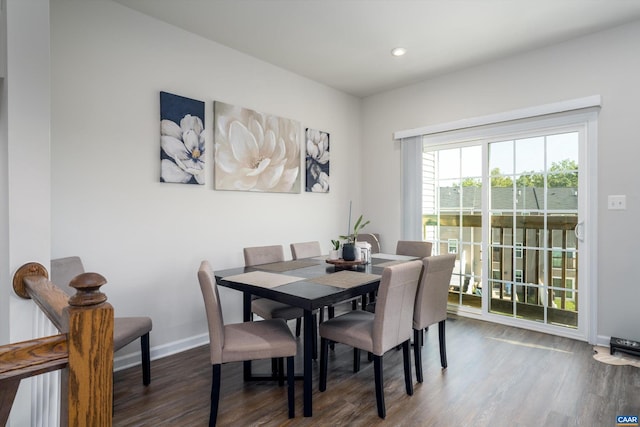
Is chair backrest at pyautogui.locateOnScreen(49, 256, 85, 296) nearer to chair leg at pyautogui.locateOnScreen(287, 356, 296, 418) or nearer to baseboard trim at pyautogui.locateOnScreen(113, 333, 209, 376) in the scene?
baseboard trim at pyautogui.locateOnScreen(113, 333, 209, 376)

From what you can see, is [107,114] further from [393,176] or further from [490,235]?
[490,235]

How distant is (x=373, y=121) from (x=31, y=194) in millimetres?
4064

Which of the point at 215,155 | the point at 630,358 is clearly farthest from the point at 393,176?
the point at 630,358

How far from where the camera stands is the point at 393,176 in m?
4.57

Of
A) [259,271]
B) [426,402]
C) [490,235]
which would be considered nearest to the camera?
[426,402]

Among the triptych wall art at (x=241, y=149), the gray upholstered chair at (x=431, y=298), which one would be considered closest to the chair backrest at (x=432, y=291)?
the gray upholstered chair at (x=431, y=298)

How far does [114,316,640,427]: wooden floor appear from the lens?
200 centimetres

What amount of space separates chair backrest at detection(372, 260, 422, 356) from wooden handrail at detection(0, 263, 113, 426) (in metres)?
1.49

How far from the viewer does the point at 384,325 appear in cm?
204

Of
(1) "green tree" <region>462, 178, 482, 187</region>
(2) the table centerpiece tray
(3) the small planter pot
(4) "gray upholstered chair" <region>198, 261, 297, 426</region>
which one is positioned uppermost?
(1) "green tree" <region>462, 178, 482, 187</region>

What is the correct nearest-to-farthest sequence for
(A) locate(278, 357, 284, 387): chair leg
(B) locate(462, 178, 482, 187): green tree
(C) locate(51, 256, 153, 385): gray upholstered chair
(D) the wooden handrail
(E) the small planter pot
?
(D) the wooden handrail < (C) locate(51, 256, 153, 385): gray upholstered chair < (A) locate(278, 357, 284, 387): chair leg < (E) the small planter pot < (B) locate(462, 178, 482, 187): green tree

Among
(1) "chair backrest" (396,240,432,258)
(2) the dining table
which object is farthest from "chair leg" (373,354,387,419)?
(1) "chair backrest" (396,240,432,258)

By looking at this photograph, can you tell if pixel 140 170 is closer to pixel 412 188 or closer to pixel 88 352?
pixel 88 352

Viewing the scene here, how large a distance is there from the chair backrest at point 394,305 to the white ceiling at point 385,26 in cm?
208
